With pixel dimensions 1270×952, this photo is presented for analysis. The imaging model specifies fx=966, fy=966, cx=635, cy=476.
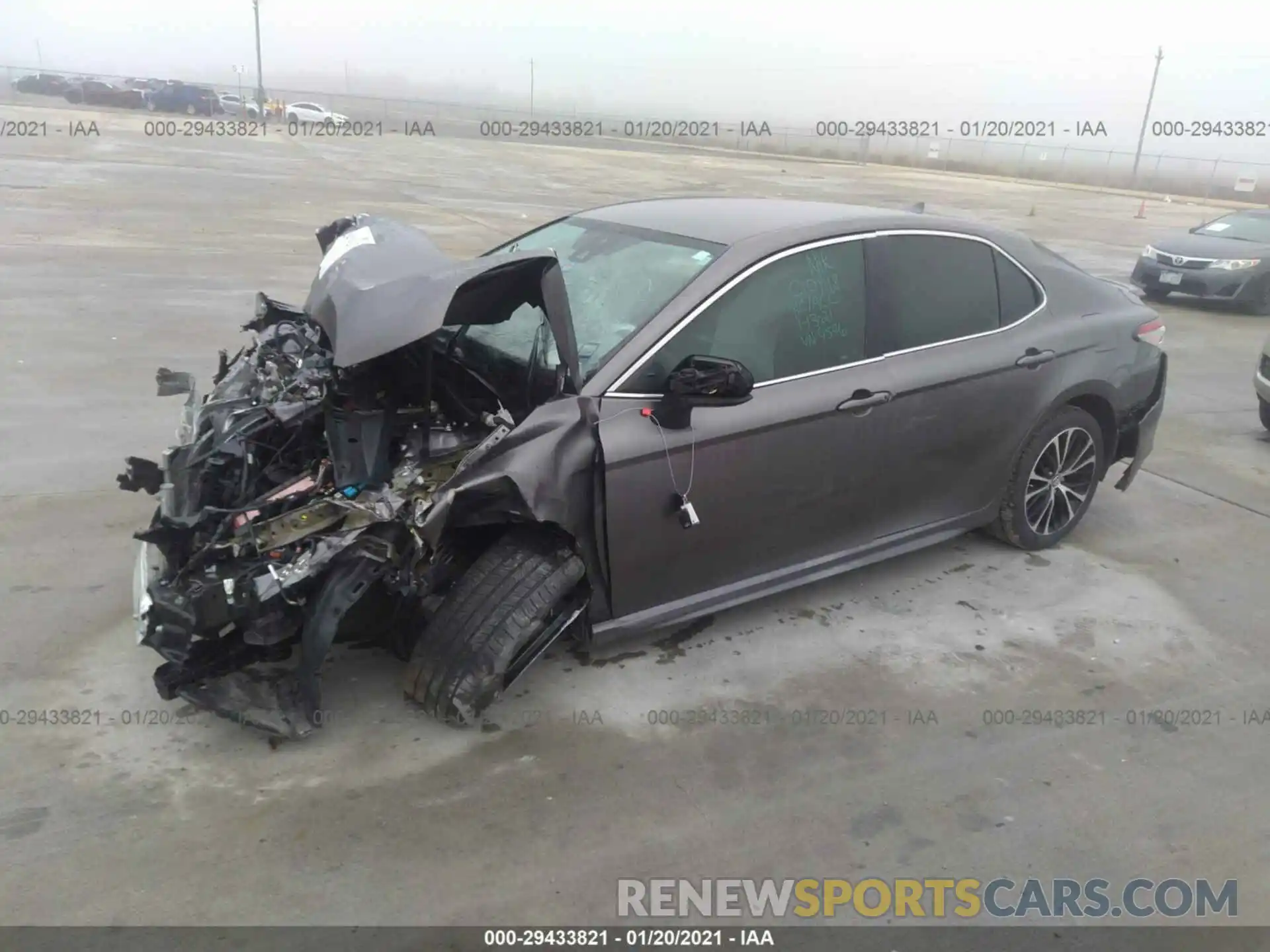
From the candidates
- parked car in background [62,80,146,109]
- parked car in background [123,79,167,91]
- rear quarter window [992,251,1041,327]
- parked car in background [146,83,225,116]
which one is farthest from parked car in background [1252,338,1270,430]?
parked car in background [123,79,167,91]

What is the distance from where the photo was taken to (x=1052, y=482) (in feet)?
16.2

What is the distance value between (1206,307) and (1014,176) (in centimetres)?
3838

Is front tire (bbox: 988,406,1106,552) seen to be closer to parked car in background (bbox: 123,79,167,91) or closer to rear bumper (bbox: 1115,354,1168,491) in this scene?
rear bumper (bbox: 1115,354,1168,491)

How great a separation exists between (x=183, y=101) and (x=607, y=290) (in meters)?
53.9

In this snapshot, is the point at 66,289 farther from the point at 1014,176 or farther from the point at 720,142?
the point at 720,142

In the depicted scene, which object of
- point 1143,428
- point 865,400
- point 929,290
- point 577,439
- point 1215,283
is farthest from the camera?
point 1215,283

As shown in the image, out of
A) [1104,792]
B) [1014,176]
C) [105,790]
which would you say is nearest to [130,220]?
[105,790]

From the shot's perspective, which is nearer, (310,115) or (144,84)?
(310,115)

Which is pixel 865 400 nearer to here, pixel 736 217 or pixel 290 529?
pixel 736 217

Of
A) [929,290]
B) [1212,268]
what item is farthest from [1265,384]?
[1212,268]

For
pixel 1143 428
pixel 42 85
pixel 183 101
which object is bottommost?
pixel 1143 428

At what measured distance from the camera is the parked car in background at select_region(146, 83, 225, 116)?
160 feet

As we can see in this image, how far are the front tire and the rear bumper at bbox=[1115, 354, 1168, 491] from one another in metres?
0.20

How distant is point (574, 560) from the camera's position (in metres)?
3.46
